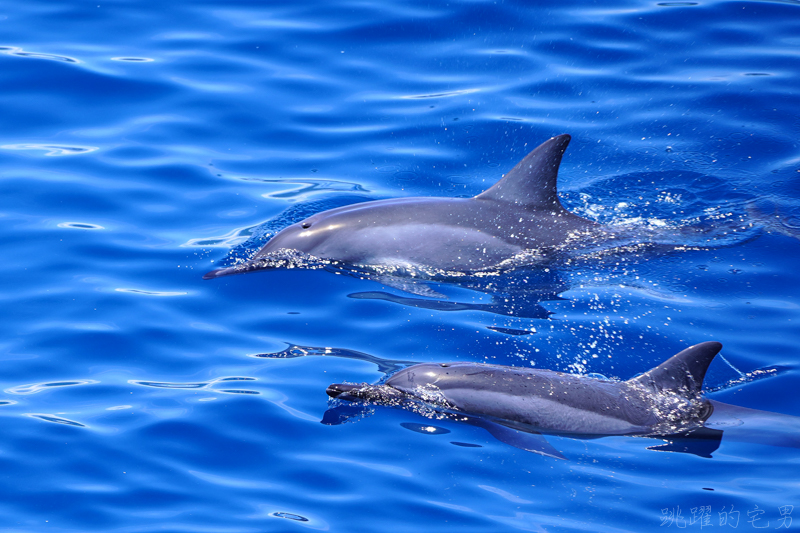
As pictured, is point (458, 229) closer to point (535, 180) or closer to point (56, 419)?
point (535, 180)

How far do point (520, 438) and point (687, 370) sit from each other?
1.46 m

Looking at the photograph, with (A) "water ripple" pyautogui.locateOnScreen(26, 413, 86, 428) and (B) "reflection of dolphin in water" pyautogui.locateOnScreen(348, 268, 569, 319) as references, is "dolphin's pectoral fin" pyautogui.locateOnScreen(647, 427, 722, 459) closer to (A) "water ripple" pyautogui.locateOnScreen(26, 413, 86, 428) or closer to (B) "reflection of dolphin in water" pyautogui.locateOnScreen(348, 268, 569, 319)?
(B) "reflection of dolphin in water" pyautogui.locateOnScreen(348, 268, 569, 319)

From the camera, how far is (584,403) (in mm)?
6688

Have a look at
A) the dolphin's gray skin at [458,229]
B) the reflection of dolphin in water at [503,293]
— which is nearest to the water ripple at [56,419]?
the dolphin's gray skin at [458,229]

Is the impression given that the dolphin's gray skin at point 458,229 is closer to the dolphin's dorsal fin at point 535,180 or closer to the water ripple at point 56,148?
the dolphin's dorsal fin at point 535,180

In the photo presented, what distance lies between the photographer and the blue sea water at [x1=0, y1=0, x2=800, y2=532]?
6.06m

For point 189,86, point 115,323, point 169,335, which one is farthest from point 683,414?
point 189,86

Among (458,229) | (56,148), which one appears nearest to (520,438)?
(458,229)

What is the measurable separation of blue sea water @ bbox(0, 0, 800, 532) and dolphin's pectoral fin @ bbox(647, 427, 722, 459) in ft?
0.41

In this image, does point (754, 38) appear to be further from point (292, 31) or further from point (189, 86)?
point (189, 86)

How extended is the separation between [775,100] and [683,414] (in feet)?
26.7

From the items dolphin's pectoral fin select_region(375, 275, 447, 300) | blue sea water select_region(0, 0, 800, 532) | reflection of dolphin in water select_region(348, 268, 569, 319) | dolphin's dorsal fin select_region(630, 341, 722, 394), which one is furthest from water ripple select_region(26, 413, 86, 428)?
dolphin's dorsal fin select_region(630, 341, 722, 394)

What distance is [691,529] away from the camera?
5605 mm

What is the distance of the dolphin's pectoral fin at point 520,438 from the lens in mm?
6328
